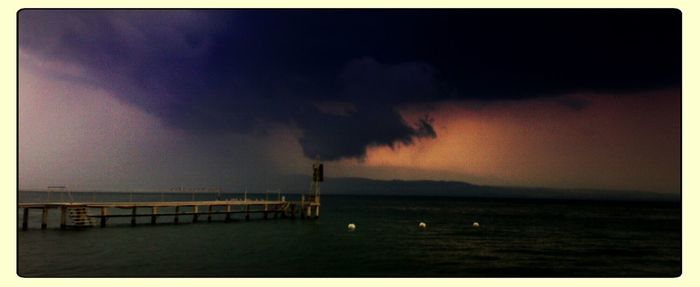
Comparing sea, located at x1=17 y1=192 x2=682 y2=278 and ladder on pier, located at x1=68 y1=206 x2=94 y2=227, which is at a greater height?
ladder on pier, located at x1=68 y1=206 x2=94 y2=227

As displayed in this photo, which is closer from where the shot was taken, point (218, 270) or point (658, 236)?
point (218, 270)

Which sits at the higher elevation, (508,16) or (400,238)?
(508,16)

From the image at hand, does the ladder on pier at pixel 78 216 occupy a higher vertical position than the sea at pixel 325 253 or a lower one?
higher

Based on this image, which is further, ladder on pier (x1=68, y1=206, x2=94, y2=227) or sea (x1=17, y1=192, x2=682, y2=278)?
ladder on pier (x1=68, y1=206, x2=94, y2=227)

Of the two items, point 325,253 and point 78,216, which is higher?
point 78,216

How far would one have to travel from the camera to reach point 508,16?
1811 centimetres

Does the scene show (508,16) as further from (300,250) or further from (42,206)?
(42,206)

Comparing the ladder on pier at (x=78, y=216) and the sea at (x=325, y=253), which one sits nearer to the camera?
the sea at (x=325, y=253)

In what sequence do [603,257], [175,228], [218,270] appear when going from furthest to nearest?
[175,228] → [603,257] → [218,270]

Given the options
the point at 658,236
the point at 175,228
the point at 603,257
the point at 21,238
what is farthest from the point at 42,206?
the point at 658,236

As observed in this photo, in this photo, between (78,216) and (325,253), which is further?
(78,216)

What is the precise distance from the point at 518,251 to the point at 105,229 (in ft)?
63.8

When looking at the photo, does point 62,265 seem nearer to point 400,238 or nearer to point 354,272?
point 354,272

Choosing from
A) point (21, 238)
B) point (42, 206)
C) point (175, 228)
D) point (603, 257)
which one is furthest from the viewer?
point (175, 228)
